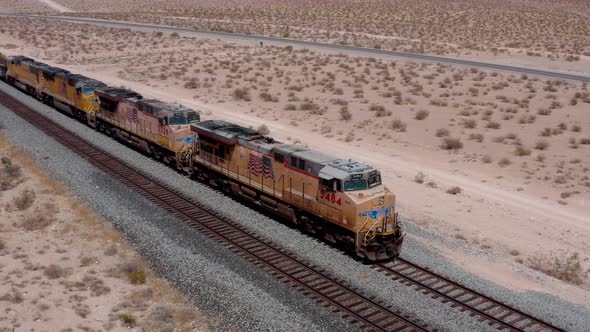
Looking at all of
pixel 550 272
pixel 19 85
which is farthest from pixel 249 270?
pixel 19 85

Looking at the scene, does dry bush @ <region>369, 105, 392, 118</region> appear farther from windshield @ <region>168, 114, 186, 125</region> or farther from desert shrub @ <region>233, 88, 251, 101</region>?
windshield @ <region>168, 114, 186, 125</region>

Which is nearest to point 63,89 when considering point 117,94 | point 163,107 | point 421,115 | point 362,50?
point 117,94

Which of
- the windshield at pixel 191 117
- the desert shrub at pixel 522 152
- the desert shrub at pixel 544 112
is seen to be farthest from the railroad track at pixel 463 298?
the desert shrub at pixel 544 112

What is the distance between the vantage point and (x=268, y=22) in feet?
371

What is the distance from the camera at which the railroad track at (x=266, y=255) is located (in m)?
15.6

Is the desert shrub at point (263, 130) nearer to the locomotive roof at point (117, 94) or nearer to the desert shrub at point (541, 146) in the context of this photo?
the locomotive roof at point (117, 94)

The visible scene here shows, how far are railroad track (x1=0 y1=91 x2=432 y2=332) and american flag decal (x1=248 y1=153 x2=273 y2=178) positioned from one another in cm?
252

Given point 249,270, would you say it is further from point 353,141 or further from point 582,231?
point 353,141

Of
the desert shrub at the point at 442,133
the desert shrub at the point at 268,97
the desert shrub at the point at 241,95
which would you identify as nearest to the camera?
the desert shrub at the point at 442,133

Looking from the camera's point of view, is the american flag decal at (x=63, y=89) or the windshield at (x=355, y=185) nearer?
the windshield at (x=355, y=185)

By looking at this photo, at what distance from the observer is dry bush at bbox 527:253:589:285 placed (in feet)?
61.6

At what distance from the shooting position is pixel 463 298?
16891 millimetres

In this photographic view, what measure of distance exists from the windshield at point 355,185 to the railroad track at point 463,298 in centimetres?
286

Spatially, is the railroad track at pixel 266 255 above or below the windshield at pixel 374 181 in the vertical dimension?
below
